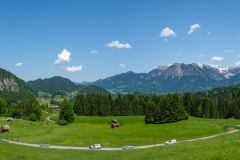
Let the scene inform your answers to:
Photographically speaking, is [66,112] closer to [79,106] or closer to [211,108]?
[79,106]

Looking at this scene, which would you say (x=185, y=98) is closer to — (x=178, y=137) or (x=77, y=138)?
(x=178, y=137)

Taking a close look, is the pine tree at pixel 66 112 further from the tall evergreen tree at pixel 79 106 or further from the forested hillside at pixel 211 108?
the forested hillside at pixel 211 108

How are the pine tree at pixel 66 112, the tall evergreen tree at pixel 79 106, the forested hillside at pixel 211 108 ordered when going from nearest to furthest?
the pine tree at pixel 66 112
the forested hillside at pixel 211 108
the tall evergreen tree at pixel 79 106

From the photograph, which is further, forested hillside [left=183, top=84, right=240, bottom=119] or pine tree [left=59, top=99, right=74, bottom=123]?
forested hillside [left=183, top=84, right=240, bottom=119]

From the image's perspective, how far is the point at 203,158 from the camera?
23547 mm

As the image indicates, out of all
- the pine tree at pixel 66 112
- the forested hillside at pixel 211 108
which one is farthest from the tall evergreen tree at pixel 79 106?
the forested hillside at pixel 211 108

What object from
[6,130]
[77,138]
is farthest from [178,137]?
[6,130]

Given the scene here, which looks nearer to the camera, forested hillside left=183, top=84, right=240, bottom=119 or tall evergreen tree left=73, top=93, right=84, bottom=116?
forested hillside left=183, top=84, right=240, bottom=119

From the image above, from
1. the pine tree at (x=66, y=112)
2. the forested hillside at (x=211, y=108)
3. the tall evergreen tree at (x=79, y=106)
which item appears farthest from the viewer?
the tall evergreen tree at (x=79, y=106)

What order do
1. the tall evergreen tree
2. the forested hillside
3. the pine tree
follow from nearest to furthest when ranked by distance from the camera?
the pine tree
the forested hillside
the tall evergreen tree

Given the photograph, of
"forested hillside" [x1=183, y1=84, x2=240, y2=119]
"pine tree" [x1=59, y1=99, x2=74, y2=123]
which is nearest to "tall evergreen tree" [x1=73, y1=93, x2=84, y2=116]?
"pine tree" [x1=59, y1=99, x2=74, y2=123]

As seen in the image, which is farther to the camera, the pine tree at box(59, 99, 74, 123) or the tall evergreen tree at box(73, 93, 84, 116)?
the tall evergreen tree at box(73, 93, 84, 116)

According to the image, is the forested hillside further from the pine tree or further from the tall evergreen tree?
the pine tree

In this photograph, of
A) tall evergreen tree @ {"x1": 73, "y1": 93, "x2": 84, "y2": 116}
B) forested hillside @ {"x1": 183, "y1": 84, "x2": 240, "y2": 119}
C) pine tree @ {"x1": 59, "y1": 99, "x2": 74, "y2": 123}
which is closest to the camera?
pine tree @ {"x1": 59, "y1": 99, "x2": 74, "y2": 123}
